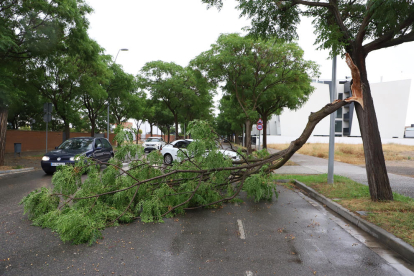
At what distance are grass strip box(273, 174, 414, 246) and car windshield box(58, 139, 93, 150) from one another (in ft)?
31.0

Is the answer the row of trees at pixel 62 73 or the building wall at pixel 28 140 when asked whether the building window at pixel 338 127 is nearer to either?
the row of trees at pixel 62 73

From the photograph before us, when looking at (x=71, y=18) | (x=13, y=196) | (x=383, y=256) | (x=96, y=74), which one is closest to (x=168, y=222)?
(x=383, y=256)

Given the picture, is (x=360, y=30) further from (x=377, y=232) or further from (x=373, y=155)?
(x=377, y=232)

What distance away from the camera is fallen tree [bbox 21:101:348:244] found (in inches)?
197

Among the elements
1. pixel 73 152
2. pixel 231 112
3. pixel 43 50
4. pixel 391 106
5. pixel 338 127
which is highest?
pixel 391 106

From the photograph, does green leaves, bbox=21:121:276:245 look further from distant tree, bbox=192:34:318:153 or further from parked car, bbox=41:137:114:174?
distant tree, bbox=192:34:318:153

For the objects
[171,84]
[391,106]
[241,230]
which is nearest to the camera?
→ [241,230]

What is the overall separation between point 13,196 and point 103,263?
5.44 metres

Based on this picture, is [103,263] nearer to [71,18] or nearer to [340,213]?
[340,213]

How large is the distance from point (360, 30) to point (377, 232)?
5111 mm

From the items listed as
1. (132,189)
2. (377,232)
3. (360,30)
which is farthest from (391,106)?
(132,189)

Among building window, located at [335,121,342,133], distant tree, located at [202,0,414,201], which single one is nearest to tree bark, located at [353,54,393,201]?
distant tree, located at [202,0,414,201]

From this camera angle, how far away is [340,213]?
6250 mm

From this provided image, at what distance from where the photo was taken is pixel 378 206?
6199 millimetres
